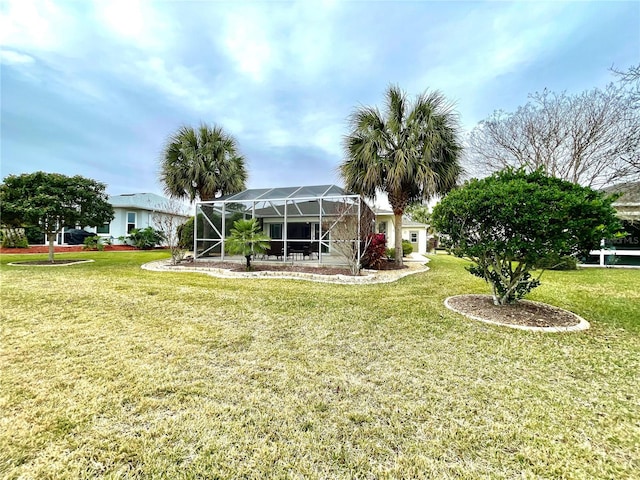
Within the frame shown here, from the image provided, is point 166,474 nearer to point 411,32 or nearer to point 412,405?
point 412,405

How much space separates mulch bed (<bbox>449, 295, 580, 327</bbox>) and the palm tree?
6.23m

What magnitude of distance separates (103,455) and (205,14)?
951 cm

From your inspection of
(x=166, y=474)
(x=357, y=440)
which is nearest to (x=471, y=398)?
(x=357, y=440)

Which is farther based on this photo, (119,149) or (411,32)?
(119,149)

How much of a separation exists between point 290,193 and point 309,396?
412 inches

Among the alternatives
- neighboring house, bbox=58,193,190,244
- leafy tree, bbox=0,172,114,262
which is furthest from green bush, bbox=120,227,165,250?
leafy tree, bbox=0,172,114,262

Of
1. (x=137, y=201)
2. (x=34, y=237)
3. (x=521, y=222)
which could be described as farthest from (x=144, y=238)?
(x=521, y=222)

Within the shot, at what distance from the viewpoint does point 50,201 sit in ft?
34.8

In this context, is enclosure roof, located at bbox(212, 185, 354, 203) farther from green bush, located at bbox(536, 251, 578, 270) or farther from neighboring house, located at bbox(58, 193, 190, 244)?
neighboring house, located at bbox(58, 193, 190, 244)

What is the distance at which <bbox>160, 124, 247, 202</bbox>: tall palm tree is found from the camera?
49.6 feet

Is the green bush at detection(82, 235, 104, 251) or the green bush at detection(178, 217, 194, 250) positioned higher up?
the green bush at detection(178, 217, 194, 250)

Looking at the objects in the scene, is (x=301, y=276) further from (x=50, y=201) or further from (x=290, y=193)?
(x=50, y=201)

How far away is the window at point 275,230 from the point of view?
17188 mm

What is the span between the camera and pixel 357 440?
192cm
